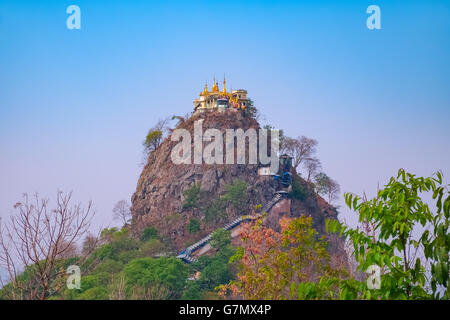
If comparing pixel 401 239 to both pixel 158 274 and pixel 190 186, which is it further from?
pixel 190 186

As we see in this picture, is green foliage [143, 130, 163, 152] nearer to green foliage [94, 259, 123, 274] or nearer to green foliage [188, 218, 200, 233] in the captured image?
green foliage [188, 218, 200, 233]

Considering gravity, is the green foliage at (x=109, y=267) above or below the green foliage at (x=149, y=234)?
below

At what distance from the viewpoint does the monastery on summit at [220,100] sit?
135ft

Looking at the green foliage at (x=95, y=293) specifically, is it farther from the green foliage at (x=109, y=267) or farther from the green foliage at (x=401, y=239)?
the green foliage at (x=401, y=239)

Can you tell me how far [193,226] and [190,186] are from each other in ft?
10.4

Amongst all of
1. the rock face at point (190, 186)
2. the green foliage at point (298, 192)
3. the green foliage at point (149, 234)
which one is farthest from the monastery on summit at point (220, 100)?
the green foliage at point (149, 234)

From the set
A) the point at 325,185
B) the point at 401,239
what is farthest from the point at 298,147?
the point at 401,239

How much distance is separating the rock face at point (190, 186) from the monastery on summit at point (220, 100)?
0.74 metres

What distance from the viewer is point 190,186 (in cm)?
3953

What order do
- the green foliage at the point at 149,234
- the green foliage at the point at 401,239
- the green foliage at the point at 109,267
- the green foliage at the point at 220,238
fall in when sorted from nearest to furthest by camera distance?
the green foliage at the point at 401,239, the green foliage at the point at 109,267, the green foliage at the point at 220,238, the green foliage at the point at 149,234

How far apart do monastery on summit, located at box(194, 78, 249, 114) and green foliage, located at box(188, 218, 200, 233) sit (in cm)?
794

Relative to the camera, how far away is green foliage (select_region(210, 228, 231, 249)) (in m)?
33.7

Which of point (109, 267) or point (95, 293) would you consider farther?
point (109, 267)

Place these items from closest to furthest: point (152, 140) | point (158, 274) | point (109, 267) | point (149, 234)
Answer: point (158, 274) < point (109, 267) < point (149, 234) < point (152, 140)
